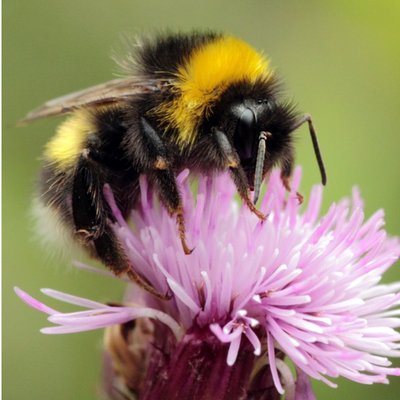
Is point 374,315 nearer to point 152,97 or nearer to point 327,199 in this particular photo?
point 152,97

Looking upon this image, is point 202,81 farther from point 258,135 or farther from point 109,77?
point 109,77

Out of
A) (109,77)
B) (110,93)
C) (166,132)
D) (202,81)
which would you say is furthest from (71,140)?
(109,77)

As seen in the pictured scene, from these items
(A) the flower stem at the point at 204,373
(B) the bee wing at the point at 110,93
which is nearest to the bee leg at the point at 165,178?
(B) the bee wing at the point at 110,93

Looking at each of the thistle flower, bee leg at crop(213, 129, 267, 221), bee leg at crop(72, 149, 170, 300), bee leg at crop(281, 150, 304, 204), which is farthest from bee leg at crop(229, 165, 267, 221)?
bee leg at crop(72, 149, 170, 300)

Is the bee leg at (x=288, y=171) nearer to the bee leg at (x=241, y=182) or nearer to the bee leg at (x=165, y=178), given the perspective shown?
the bee leg at (x=241, y=182)

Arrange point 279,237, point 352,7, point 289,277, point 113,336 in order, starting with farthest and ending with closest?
point 352,7, point 113,336, point 279,237, point 289,277

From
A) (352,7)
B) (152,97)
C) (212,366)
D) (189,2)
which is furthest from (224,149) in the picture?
(189,2)
